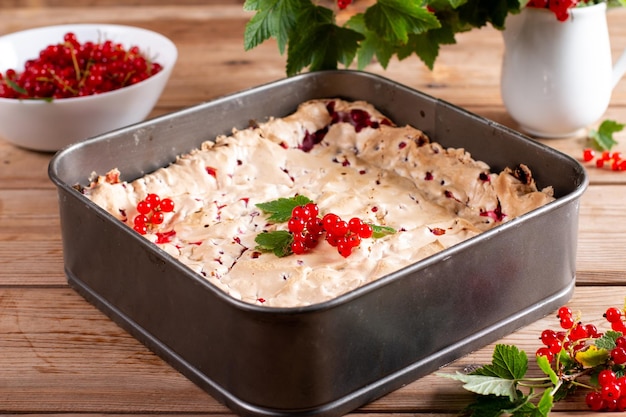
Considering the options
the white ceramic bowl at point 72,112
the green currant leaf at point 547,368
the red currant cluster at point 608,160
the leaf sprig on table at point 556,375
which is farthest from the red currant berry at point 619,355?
the white ceramic bowl at point 72,112

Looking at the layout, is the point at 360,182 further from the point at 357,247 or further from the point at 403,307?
the point at 403,307

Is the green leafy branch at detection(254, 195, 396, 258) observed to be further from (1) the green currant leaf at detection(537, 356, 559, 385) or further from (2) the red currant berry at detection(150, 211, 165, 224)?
(1) the green currant leaf at detection(537, 356, 559, 385)

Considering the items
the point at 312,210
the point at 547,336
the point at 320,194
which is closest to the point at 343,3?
the point at 320,194

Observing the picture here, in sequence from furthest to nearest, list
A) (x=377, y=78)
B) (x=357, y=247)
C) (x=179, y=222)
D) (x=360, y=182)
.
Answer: (x=377, y=78) < (x=360, y=182) < (x=179, y=222) < (x=357, y=247)

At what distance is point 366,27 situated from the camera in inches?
74.1

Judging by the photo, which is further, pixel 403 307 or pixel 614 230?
pixel 614 230

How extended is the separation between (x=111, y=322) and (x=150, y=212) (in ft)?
0.61

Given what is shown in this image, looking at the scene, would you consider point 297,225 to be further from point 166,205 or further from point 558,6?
point 558,6

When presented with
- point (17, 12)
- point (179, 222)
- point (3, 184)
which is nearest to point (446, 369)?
point (179, 222)

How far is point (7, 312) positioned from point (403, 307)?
0.64 meters

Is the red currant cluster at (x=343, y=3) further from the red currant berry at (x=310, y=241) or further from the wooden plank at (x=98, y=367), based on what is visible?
the wooden plank at (x=98, y=367)

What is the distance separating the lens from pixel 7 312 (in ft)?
5.12

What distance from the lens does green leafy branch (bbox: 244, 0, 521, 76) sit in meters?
1.82

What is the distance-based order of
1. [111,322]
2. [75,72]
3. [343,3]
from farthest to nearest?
1. [75,72]
2. [343,3]
3. [111,322]
